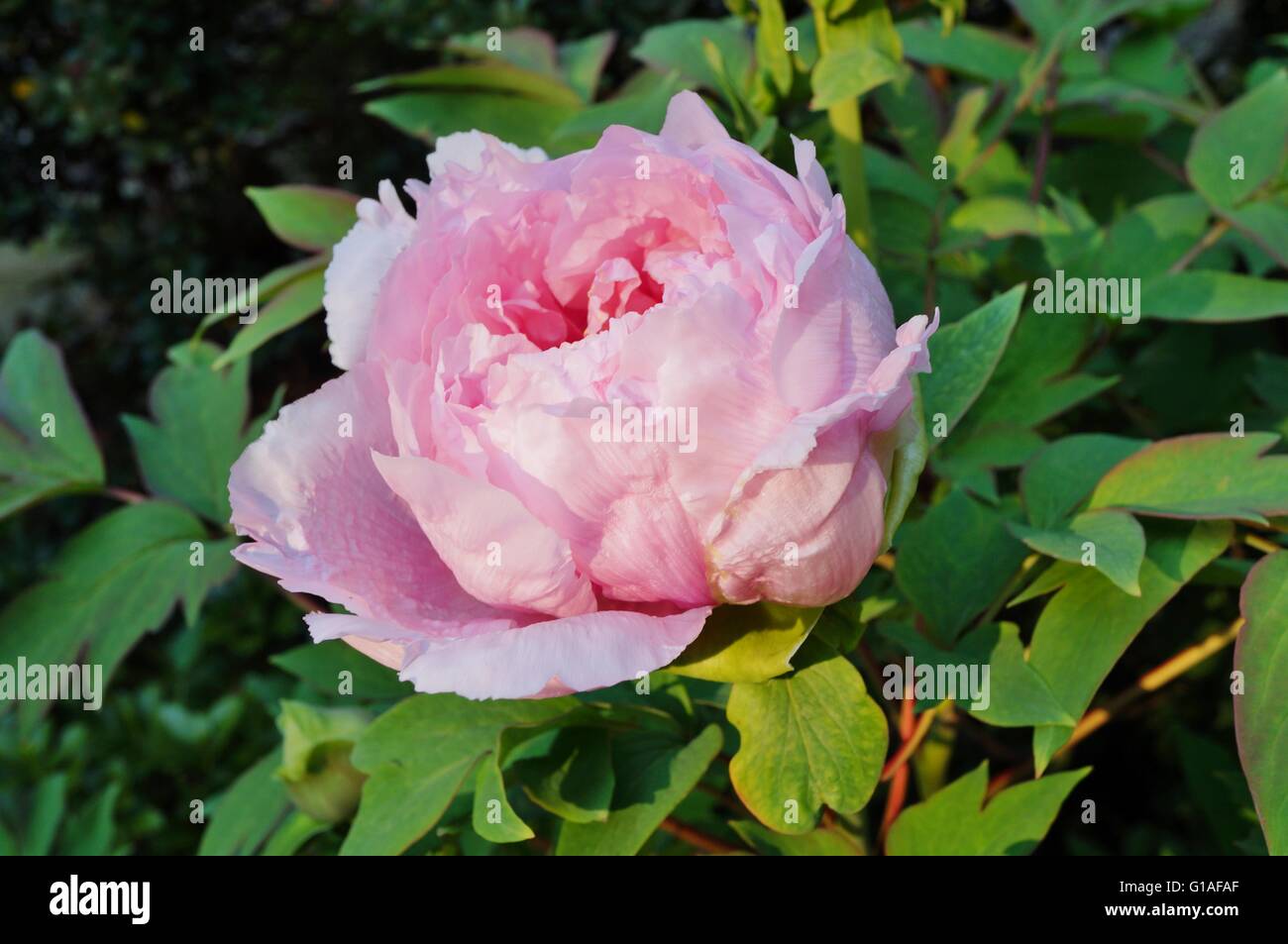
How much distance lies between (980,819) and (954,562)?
0.12 metres

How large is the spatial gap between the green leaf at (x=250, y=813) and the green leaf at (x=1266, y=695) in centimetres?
50

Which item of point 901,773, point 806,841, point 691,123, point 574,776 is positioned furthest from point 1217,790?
point 691,123

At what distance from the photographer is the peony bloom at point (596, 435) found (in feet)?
1.41

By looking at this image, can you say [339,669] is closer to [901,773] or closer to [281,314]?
[281,314]

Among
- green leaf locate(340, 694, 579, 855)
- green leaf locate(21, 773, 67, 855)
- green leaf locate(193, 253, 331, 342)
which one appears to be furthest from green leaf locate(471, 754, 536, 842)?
green leaf locate(21, 773, 67, 855)

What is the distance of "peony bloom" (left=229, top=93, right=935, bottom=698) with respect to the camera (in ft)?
1.41

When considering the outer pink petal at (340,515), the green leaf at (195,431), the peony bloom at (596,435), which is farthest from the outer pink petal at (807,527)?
Answer: the green leaf at (195,431)

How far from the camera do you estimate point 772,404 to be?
437 millimetres

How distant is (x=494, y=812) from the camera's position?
20.9 inches

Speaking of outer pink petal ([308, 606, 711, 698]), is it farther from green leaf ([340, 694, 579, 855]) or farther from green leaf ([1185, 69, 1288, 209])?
green leaf ([1185, 69, 1288, 209])

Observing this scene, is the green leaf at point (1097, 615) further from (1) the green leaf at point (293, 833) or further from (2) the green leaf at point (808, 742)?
(1) the green leaf at point (293, 833)

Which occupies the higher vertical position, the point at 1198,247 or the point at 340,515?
the point at 1198,247

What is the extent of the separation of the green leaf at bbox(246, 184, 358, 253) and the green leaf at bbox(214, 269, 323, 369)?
0.03 metres

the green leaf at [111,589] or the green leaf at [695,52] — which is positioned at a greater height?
the green leaf at [695,52]
